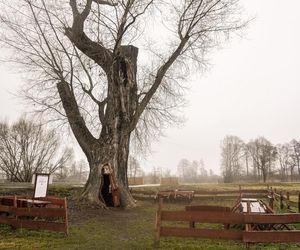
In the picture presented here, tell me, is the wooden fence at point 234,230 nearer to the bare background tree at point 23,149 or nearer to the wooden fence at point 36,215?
the wooden fence at point 36,215

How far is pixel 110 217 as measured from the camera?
14758mm

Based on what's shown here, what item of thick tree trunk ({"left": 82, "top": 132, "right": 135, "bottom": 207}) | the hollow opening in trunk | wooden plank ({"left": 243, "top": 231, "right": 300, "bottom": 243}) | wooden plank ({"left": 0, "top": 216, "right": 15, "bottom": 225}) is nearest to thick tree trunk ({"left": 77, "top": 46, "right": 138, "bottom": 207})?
thick tree trunk ({"left": 82, "top": 132, "right": 135, "bottom": 207})

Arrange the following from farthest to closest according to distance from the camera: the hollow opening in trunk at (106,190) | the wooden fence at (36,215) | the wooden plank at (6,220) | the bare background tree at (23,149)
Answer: the bare background tree at (23,149)
the hollow opening in trunk at (106,190)
the wooden plank at (6,220)
the wooden fence at (36,215)

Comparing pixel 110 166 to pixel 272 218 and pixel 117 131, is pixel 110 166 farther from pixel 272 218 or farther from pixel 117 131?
pixel 272 218

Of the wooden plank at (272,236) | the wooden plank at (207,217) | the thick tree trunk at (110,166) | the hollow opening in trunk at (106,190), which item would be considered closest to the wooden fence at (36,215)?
the wooden plank at (207,217)

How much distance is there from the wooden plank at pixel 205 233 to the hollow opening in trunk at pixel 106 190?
10.1m

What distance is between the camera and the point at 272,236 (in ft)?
26.3

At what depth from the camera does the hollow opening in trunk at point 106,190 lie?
738 inches

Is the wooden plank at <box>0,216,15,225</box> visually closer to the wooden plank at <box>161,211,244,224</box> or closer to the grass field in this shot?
the grass field

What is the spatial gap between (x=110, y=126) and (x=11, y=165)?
26.6m

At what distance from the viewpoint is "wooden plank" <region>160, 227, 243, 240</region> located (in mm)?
8273

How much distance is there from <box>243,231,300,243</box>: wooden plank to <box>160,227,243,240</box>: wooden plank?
19 centimetres

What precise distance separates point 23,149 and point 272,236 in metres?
38.2

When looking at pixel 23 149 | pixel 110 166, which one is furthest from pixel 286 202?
pixel 23 149
